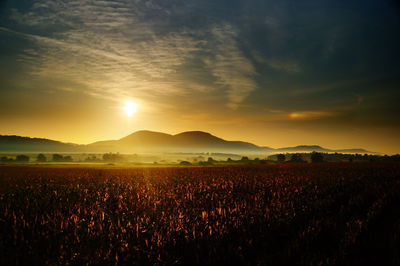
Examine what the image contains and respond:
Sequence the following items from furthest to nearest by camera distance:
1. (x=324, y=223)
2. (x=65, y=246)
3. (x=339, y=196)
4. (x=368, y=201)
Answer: (x=339, y=196)
(x=368, y=201)
(x=324, y=223)
(x=65, y=246)

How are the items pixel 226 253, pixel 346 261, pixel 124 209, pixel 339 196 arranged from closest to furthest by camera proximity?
pixel 346 261 → pixel 226 253 → pixel 124 209 → pixel 339 196

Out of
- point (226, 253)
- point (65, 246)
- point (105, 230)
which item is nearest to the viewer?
point (226, 253)

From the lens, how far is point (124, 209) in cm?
629

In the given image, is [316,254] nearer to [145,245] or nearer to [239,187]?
[145,245]

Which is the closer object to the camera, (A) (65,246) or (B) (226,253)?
(B) (226,253)

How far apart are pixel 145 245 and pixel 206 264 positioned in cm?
122

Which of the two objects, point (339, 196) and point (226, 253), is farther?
point (339, 196)

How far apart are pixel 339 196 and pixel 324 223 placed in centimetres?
381

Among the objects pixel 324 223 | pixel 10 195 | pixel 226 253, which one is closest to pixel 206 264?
pixel 226 253

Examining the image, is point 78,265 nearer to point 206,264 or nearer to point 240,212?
point 206,264

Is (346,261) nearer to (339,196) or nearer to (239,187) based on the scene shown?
(339,196)

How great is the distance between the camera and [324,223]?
4965mm

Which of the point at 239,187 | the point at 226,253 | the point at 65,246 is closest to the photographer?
the point at 226,253

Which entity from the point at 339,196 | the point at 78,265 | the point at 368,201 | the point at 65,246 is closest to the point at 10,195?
the point at 65,246
